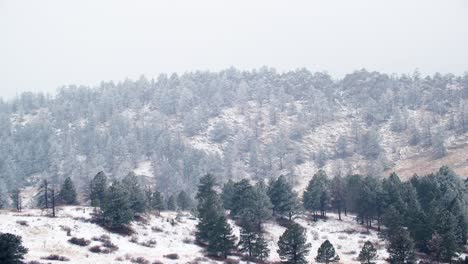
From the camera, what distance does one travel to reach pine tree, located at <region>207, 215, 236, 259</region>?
6162cm

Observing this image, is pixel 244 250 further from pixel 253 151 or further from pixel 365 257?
pixel 253 151

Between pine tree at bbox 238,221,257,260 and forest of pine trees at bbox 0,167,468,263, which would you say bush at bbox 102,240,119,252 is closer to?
forest of pine trees at bbox 0,167,468,263

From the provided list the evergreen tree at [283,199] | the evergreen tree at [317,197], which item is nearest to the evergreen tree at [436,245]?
the evergreen tree at [283,199]

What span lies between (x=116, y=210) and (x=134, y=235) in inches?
173

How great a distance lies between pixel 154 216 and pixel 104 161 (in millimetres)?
126000

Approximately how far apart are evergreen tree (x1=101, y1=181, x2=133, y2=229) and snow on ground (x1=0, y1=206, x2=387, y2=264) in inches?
86.7

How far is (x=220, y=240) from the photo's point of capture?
62.0 m

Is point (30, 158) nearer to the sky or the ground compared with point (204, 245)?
nearer to the sky

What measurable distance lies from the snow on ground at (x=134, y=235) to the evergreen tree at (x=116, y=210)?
220cm

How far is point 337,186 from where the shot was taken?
98.3 m

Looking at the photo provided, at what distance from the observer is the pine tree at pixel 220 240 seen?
202 feet

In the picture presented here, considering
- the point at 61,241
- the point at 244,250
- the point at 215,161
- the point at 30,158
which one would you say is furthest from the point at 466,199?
the point at 30,158

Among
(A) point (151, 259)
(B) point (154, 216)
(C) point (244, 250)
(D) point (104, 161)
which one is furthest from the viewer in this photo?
(D) point (104, 161)

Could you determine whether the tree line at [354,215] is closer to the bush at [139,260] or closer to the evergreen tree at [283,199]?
the evergreen tree at [283,199]
